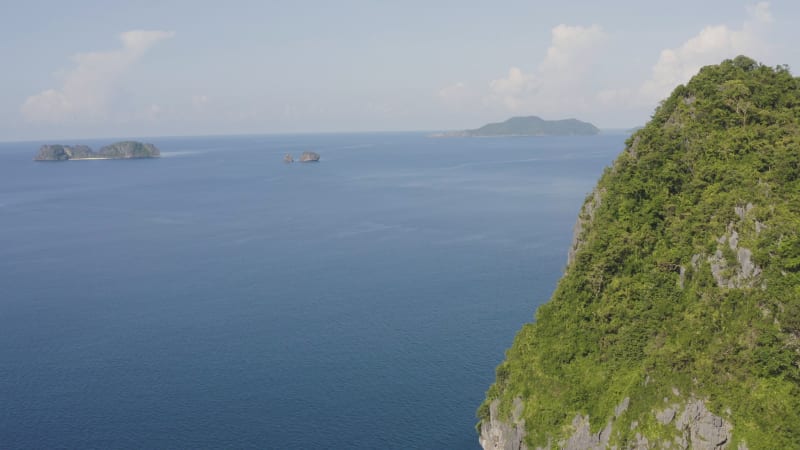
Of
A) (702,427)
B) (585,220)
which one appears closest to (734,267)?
(702,427)

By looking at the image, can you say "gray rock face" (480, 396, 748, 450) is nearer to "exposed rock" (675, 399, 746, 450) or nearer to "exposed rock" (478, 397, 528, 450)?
"exposed rock" (675, 399, 746, 450)

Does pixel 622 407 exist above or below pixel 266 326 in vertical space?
above

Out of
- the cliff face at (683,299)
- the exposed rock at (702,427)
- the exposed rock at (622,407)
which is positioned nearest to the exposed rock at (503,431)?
the cliff face at (683,299)

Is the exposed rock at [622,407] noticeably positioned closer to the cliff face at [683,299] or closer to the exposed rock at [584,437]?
the cliff face at [683,299]

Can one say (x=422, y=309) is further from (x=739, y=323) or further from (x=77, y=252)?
(x=77, y=252)

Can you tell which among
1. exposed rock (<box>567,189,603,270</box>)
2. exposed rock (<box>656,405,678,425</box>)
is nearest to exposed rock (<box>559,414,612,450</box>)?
exposed rock (<box>656,405,678,425</box>)

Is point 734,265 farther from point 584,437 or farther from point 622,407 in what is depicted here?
point 584,437

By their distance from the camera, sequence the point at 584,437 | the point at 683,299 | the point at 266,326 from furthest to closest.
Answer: the point at 266,326, the point at 683,299, the point at 584,437

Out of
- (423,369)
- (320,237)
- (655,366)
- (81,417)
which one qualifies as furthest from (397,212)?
(655,366)
